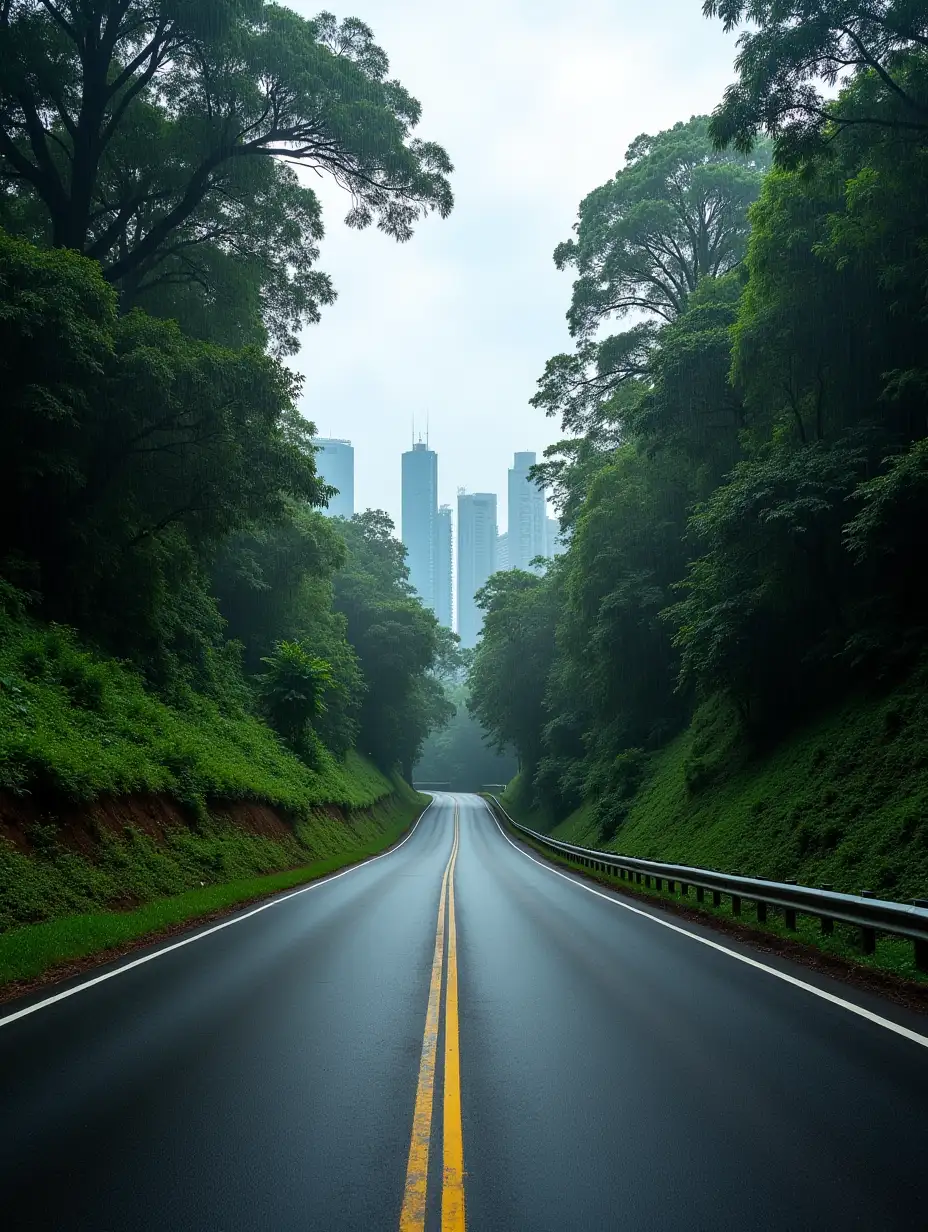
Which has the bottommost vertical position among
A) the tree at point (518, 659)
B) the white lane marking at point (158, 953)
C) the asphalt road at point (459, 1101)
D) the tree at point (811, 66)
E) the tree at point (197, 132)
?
the white lane marking at point (158, 953)

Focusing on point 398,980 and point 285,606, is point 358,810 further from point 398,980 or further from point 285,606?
point 398,980

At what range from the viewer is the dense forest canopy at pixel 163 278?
19734 millimetres

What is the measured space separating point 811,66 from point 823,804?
13.7 meters

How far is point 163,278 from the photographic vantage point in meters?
27.5

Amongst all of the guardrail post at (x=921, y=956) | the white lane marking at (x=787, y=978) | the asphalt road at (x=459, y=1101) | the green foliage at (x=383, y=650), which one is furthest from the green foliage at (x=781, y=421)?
the green foliage at (x=383, y=650)

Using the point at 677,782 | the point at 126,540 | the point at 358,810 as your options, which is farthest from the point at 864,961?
the point at 358,810

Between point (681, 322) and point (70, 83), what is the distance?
64.4 ft

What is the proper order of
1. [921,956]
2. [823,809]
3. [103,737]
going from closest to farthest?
[921,956] → [823,809] → [103,737]

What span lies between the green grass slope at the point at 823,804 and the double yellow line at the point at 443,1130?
7106mm

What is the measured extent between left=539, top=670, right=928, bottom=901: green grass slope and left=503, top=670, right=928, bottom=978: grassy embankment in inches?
1.0

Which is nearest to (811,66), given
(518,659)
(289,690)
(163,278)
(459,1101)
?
(459,1101)

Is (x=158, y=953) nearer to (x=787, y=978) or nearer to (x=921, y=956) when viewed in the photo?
(x=787, y=978)

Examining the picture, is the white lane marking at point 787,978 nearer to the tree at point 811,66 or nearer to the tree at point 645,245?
the tree at point 811,66

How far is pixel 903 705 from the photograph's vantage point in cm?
1490
